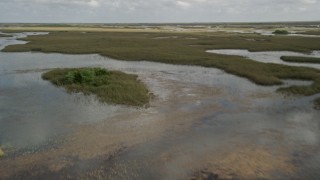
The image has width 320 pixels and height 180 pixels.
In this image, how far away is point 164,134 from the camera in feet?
50.6

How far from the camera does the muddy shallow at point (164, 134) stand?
39.4ft

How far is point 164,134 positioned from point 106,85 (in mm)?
10309

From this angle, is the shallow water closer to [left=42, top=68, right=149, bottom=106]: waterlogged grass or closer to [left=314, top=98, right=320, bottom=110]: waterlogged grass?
[left=314, top=98, right=320, bottom=110]: waterlogged grass

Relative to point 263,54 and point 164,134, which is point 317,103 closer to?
point 164,134

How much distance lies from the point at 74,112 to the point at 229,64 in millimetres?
20102

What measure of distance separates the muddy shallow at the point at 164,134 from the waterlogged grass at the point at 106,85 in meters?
0.94

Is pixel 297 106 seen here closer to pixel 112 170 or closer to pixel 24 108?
pixel 112 170

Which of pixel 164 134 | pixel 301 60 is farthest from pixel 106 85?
pixel 301 60

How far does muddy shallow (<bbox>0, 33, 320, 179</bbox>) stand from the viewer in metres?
12.0

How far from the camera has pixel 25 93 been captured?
23.6 m

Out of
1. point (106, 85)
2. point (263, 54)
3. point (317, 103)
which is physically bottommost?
point (317, 103)

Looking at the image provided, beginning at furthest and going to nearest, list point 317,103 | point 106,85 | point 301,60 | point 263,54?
point 263,54 → point 301,60 → point 106,85 → point 317,103

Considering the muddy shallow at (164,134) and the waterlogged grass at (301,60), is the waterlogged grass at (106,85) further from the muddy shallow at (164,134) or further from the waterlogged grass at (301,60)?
the waterlogged grass at (301,60)

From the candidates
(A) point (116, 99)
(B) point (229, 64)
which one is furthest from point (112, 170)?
(B) point (229, 64)
